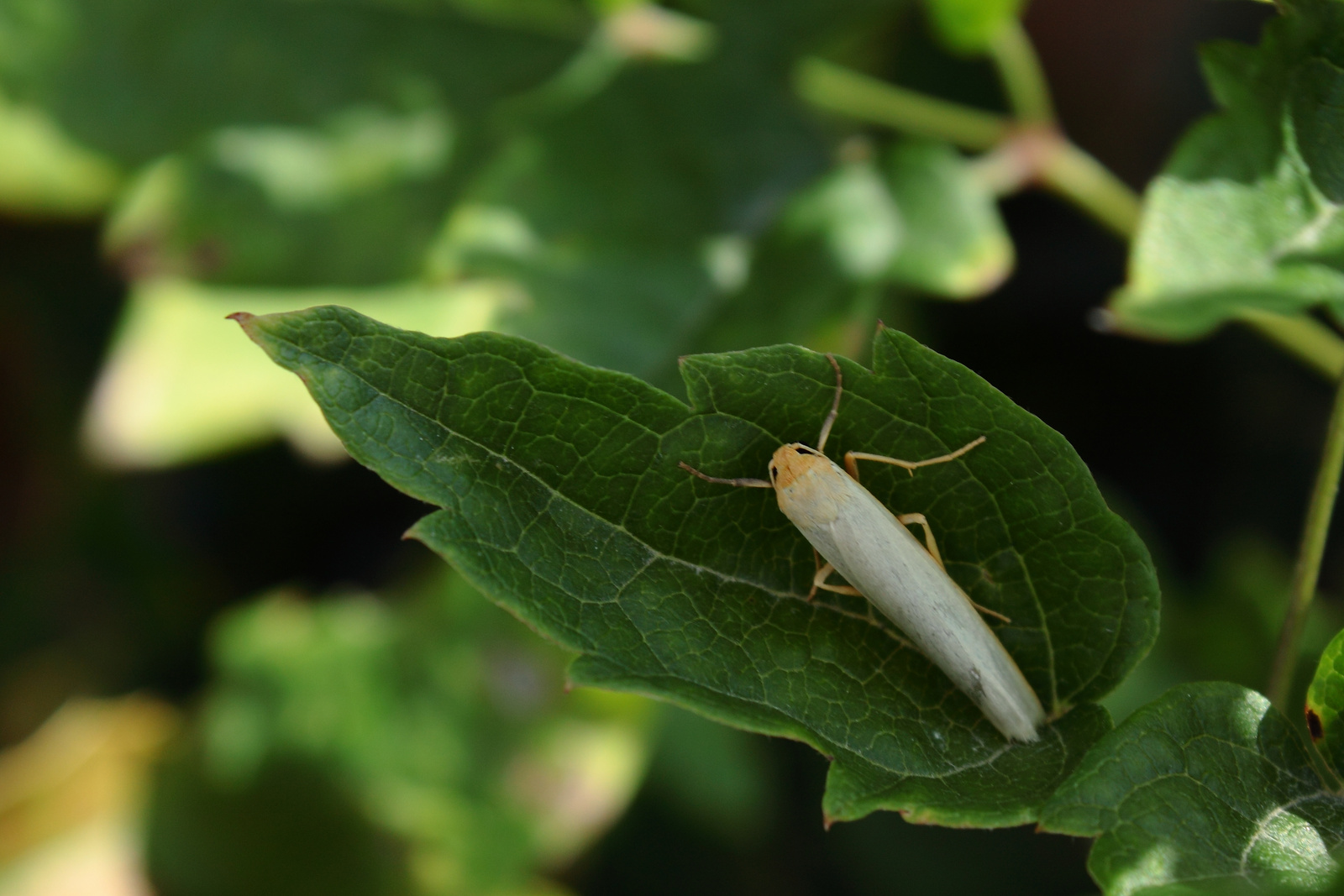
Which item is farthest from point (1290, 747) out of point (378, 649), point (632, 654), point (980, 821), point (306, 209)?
point (378, 649)

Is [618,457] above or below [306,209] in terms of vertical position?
above

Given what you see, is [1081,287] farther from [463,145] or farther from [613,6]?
[463,145]

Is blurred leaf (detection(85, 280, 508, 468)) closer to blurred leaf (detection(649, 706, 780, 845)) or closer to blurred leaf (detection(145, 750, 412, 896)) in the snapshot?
blurred leaf (detection(145, 750, 412, 896))

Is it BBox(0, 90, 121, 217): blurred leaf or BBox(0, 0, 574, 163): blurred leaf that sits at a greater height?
BBox(0, 0, 574, 163): blurred leaf

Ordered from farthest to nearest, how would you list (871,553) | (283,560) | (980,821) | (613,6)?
(283,560), (613,6), (871,553), (980,821)

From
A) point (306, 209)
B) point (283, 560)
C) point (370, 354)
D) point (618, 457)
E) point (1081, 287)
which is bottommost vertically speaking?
point (283, 560)

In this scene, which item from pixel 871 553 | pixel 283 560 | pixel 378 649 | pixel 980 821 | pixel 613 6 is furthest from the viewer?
pixel 283 560

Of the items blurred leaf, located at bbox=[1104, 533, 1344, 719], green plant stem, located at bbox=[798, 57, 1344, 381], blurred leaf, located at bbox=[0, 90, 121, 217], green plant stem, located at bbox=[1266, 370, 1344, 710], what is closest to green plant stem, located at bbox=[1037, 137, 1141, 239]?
green plant stem, located at bbox=[798, 57, 1344, 381]
